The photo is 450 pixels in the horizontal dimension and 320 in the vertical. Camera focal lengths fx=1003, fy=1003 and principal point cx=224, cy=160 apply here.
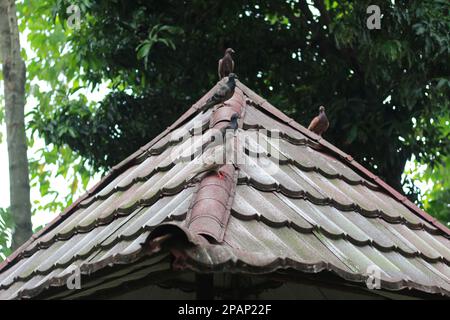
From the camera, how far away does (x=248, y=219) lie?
4707 mm

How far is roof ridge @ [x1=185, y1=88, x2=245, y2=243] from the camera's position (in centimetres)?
439

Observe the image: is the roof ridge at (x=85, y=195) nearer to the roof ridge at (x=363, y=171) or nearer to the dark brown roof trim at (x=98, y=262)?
the roof ridge at (x=363, y=171)

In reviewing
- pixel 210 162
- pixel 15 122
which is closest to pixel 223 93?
pixel 210 162

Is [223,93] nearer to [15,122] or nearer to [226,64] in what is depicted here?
[226,64]

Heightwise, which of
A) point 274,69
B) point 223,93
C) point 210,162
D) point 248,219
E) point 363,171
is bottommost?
point 248,219

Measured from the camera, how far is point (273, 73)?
13.1 m

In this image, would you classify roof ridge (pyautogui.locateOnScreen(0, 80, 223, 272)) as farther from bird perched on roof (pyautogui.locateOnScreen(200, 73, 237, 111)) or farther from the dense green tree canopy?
the dense green tree canopy

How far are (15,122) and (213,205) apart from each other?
6054mm

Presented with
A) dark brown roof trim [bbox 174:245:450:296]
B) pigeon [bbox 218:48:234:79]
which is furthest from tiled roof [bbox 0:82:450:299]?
pigeon [bbox 218:48:234:79]

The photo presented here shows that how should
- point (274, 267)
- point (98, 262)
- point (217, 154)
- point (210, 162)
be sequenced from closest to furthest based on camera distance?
point (274, 267), point (98, 262), point (210, 162), point (217, 154)

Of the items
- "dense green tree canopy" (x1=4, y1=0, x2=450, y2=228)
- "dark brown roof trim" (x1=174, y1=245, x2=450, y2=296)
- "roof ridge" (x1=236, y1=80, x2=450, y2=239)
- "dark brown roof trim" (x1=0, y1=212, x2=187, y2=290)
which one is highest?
Result: "dense green tree canopy" (x1=4, y1=0, x2=450, y2=228)

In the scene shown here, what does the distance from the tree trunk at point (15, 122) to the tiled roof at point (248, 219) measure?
11.8 feet

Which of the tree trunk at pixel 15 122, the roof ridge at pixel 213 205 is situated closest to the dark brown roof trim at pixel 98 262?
the roof ridge at pixel 213 205

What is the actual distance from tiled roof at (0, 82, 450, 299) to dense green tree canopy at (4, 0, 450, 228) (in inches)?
203
